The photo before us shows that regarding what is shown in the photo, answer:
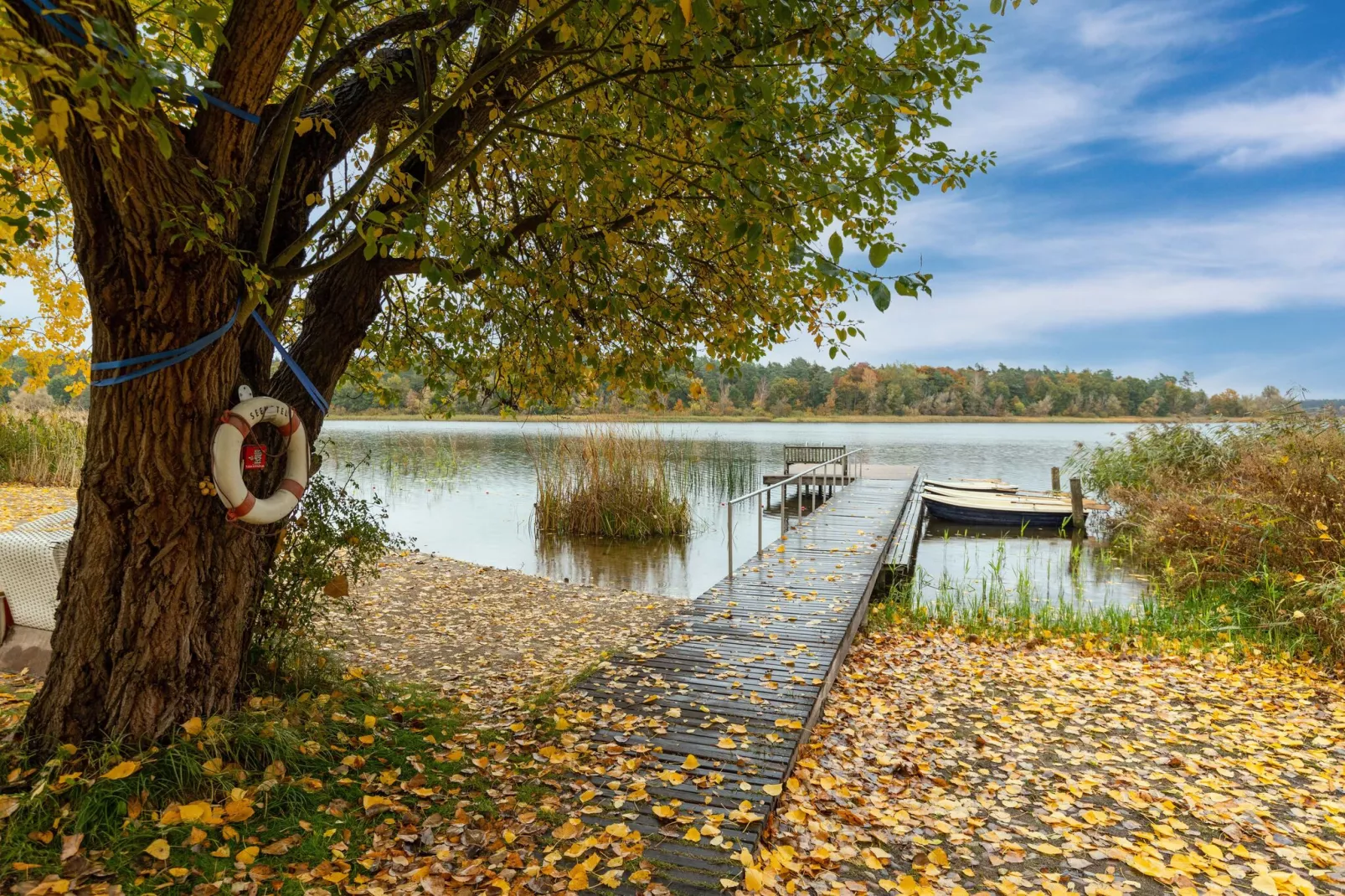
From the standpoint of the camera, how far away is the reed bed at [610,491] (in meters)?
12.5

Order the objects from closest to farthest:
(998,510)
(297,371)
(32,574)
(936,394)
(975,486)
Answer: (297,371) → (32,574) → (998,510) → (975,486) → (936,394)

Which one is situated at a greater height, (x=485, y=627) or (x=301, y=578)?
(x=301, y=578)

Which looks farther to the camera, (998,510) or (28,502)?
(998,510)

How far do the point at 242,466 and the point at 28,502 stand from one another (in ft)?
29.0

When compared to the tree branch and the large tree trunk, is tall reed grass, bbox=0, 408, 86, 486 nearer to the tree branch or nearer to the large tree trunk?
the large tree trunk

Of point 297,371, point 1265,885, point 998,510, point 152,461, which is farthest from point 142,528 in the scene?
point 998,510

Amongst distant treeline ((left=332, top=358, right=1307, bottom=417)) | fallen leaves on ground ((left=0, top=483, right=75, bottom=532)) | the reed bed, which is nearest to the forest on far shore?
distant treeline ((left=332, top=358, right=1307, bottom=417))

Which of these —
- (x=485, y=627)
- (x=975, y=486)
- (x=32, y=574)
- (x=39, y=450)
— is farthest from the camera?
(x=975, y=486)

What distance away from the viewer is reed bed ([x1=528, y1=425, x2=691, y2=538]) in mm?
12461

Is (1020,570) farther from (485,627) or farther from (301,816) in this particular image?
(301,816)

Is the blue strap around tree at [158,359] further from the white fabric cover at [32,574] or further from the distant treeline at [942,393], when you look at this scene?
the distant treeline at [942,393]

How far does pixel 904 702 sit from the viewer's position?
5.27 metres

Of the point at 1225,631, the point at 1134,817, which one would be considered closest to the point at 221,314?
the point at 1134,817

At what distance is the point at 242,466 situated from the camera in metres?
3.35
